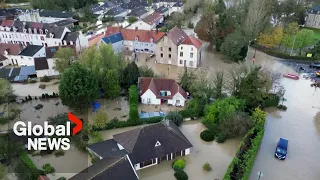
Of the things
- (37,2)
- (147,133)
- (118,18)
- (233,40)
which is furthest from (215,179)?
(37,2)

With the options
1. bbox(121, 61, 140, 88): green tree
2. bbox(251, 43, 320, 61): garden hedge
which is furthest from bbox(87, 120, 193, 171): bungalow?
bbox(251, 43, 320, 61): garden hedge

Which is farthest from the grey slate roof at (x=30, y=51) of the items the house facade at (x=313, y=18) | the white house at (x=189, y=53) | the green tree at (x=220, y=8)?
the house facade at (x=313, y=18)

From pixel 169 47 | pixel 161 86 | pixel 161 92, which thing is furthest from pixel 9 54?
pixel 161 92

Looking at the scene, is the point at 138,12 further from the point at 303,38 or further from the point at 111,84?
the point at 111,84

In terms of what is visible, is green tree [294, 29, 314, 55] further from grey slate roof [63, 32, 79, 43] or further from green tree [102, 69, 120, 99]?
grey slate roof [63, 32, 79, 43]

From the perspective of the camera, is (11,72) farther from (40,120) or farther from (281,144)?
(281,144)

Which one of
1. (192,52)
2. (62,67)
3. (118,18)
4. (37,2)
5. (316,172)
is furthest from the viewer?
(37,2)
